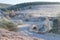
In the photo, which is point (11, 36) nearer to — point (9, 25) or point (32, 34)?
point (9, 25)

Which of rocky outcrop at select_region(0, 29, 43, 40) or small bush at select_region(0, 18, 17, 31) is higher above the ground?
small bush at select_region(0, 18, 17, 31)

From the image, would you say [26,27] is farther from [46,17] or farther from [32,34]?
[46,17]

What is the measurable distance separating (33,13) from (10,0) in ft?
1.04

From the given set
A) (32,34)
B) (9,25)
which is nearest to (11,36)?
(9,25)

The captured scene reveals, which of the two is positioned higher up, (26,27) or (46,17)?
(46,17)

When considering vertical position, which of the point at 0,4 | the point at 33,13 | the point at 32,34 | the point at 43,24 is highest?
the point at 0,4

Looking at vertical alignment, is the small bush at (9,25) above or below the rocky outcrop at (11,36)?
above

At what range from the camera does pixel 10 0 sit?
169cm

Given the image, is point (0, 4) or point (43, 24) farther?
point (0, 4)

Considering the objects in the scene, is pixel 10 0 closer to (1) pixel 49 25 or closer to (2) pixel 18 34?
(2) pixel 18 34

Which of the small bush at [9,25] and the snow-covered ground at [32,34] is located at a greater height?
the small bush at [9,25]

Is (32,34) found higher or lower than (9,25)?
lower

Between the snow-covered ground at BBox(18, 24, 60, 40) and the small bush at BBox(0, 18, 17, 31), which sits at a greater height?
the small bush at BBox(0, 18, 17, 31)

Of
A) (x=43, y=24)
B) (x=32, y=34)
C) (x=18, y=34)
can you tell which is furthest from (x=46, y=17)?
(x=18, y=34)
